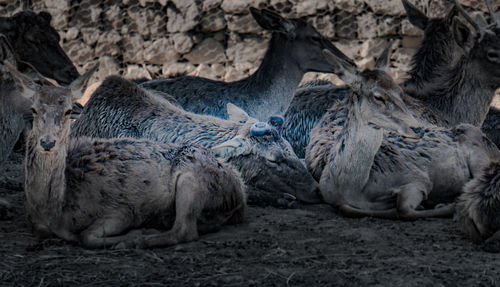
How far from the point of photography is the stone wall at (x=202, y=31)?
11297mm

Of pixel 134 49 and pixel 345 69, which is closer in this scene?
pixel 345 69

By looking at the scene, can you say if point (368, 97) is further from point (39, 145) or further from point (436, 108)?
point (39, 145)

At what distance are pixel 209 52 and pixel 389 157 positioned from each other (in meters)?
6.07

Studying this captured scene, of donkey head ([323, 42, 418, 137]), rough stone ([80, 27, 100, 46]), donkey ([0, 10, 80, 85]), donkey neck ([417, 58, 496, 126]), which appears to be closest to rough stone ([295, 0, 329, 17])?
rough stone ([80, 27, 100, 46])

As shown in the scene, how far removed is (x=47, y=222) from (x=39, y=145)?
0.52 metres

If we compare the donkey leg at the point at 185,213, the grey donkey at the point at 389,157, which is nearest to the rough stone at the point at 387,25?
the grey donkey at the point at 389,157

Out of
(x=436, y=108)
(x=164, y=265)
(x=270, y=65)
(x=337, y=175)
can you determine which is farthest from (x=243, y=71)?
(x=164, y=265)

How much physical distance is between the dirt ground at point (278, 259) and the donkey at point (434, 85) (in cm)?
222

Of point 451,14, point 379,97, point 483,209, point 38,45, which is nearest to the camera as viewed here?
point 483,209

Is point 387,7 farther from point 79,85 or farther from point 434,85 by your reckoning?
point 79,85

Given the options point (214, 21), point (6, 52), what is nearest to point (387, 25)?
point (214, 21)

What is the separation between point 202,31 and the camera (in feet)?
38.0

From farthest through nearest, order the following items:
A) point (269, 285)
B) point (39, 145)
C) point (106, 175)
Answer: point (106, 175), point (39, 145), point (269, 285)

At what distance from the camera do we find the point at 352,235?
16.2 ft
